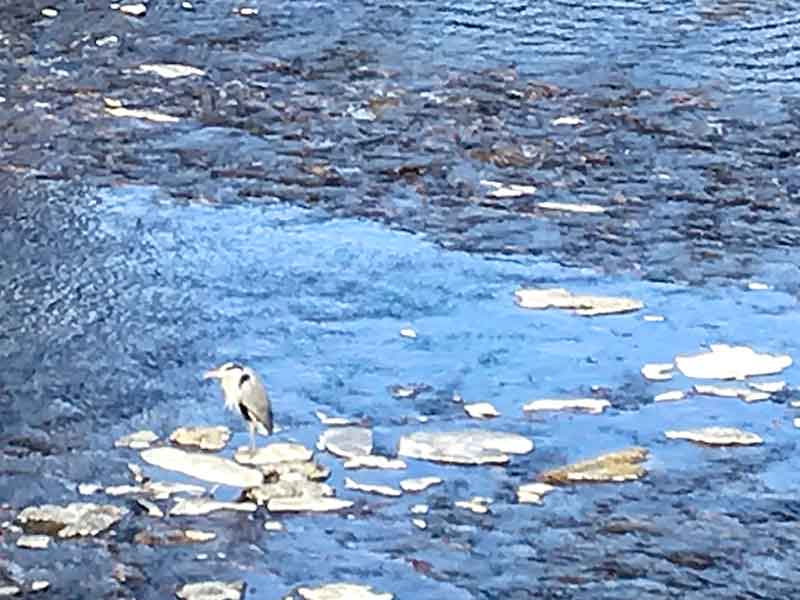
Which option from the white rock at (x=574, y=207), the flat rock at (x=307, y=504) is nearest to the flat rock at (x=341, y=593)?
the flat rock at (x=307, y=504)

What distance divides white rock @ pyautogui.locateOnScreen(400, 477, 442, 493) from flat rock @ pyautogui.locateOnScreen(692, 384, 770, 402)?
2.25 feet

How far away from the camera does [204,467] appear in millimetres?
3994

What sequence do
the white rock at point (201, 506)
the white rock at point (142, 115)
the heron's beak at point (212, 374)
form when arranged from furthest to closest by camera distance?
the white rock at point (142, 115)
the heron's beak at point (212, 374)
the white rock at point (201, 506)

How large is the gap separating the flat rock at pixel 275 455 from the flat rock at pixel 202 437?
6 cm

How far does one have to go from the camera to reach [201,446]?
4.09 m

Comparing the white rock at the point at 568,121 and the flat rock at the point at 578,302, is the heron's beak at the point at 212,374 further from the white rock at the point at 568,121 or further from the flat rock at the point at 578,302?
the white rock at the point at 568,121

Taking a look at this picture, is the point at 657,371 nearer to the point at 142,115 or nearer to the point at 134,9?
the point at 142,115

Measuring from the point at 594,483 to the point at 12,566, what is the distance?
1099mm

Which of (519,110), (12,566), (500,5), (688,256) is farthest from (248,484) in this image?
(500,5)

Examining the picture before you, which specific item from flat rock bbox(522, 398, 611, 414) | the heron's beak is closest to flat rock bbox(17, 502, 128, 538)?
the heron's beak

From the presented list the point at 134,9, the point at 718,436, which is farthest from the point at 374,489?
the point at 134,9

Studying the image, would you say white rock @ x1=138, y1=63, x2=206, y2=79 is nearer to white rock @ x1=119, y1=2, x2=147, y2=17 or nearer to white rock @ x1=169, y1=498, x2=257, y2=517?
white rock @ x1=119, y1=2, x2=147, y2=17

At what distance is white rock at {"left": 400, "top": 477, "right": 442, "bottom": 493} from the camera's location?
3939mm

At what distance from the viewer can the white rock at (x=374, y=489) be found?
12.9ft
